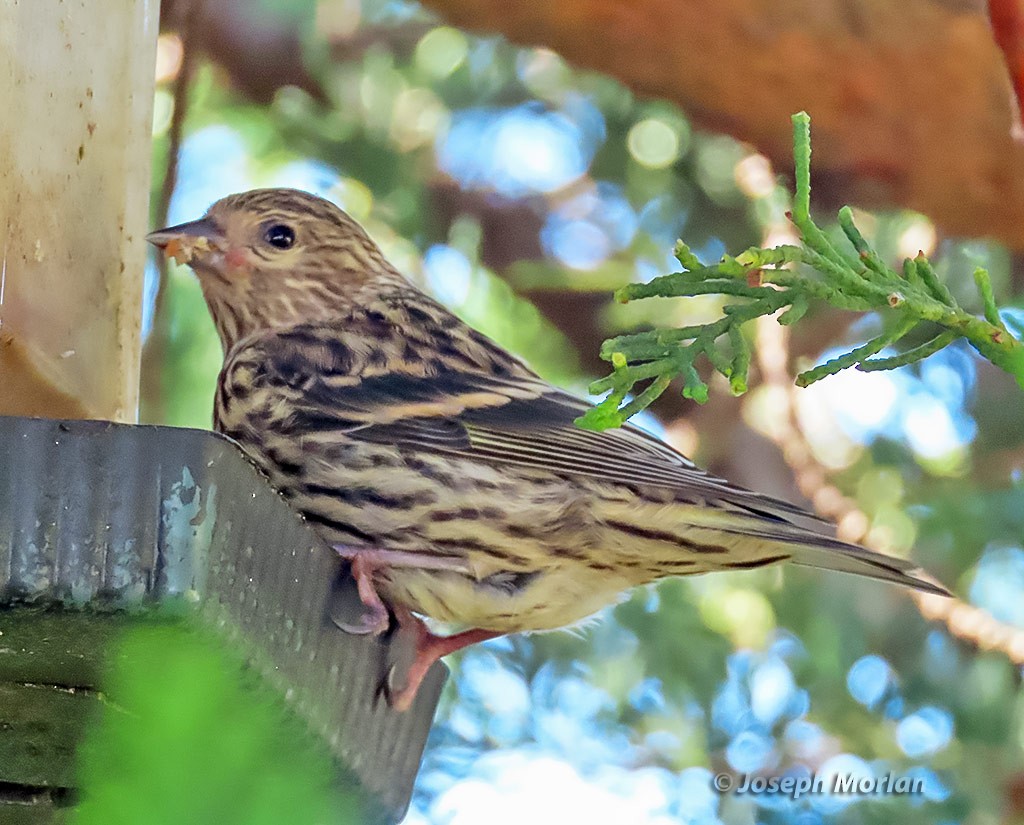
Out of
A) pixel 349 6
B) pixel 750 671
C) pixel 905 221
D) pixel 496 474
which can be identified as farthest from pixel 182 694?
pixel 349 6

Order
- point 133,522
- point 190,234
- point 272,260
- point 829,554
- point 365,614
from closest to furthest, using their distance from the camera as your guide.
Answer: point 133,522, point 365,614, point 829,554, point 190,234, point 272,260

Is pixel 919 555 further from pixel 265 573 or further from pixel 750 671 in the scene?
pixel 265 573

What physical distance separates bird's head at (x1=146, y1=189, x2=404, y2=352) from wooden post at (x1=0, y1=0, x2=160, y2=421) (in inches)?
18.0

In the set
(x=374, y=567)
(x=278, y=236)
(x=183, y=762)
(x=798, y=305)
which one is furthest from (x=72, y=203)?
(x=183, y=762)

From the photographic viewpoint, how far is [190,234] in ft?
7.88

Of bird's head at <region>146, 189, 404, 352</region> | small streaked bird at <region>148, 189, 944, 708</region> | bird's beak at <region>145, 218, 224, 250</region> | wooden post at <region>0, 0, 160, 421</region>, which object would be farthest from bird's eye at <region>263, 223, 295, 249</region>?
wooden post at <region>0, 0, 160, 421</region>

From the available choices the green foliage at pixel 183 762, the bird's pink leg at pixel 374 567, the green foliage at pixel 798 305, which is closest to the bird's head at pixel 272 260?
the bird's pink leg at pixel 374 567

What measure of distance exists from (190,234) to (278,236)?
217mm

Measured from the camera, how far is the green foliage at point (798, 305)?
1233 millimetres

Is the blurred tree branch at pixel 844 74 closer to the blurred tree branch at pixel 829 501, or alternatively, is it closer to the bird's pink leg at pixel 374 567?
the blurred tree branch at pixel 829 501

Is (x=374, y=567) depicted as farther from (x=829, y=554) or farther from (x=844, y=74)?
(x=844, y=74)

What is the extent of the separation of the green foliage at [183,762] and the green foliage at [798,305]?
68 cm

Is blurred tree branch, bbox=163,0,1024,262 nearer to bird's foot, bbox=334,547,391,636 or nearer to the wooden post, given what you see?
the wooden post

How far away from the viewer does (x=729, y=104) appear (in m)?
3.29
